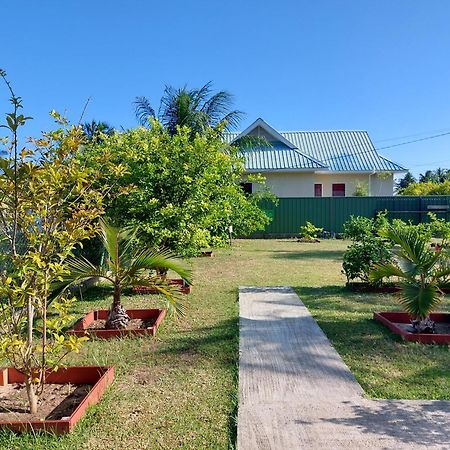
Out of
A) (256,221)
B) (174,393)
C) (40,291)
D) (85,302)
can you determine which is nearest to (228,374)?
(174,393)

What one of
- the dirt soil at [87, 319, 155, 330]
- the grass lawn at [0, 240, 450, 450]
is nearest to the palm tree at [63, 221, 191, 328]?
the dirt soil at [87, 319, 155, 330]

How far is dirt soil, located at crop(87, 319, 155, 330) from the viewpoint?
18.4 ft

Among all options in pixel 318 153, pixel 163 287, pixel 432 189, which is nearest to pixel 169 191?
pixel 163 287

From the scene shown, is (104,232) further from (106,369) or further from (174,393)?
(174,393)

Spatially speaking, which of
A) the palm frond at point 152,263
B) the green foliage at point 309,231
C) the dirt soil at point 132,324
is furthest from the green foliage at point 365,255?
the green foliage at point 309,231

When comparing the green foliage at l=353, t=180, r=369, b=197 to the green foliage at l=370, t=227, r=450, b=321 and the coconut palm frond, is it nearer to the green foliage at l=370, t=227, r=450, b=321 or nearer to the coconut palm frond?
the green foliage at l=370, t=227, r=450, b=321

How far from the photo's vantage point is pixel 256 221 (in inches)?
575

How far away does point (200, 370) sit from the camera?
13.7 ft

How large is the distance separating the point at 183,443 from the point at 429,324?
3.54 meters

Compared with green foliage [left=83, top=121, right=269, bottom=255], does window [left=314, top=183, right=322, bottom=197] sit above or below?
above

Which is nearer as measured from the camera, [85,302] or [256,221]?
[85,302]

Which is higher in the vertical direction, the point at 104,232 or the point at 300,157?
the point at 300,157

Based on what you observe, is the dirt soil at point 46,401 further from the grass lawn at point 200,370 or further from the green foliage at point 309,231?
the green foliage at point 309,231

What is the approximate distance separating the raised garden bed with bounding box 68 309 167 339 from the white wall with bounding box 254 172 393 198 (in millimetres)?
16774
